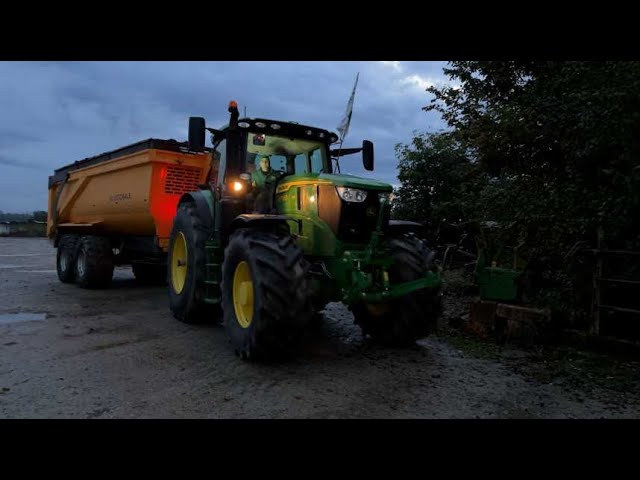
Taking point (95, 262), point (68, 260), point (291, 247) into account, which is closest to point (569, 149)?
point (291, 247)

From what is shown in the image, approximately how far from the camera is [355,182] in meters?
5.24

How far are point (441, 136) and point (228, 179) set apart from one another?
833 centimetres

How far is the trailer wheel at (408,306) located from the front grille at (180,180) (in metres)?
4.71

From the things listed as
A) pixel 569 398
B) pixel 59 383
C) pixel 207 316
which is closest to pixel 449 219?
pixel 207 316

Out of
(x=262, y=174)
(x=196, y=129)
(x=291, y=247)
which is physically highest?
(x=196, y=129)

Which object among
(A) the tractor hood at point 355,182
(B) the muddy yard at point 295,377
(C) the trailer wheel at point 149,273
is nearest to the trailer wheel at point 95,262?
(C) the trailer wheel at point 149,273

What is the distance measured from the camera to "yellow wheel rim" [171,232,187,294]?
23.3 feet

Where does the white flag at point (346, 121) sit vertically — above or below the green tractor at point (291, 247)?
above

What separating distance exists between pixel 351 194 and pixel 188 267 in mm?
2531

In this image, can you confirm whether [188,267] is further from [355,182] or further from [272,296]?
[355,182]

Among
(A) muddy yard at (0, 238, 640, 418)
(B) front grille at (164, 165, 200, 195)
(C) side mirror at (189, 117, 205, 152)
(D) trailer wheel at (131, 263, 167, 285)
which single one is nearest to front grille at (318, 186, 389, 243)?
(A) muddy yard at (0, 238, 640, 418)

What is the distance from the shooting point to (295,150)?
6.35 m

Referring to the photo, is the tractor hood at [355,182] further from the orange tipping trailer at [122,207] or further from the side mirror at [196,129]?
the orange tipping trailer at [122,207]

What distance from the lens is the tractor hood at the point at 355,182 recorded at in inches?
204
